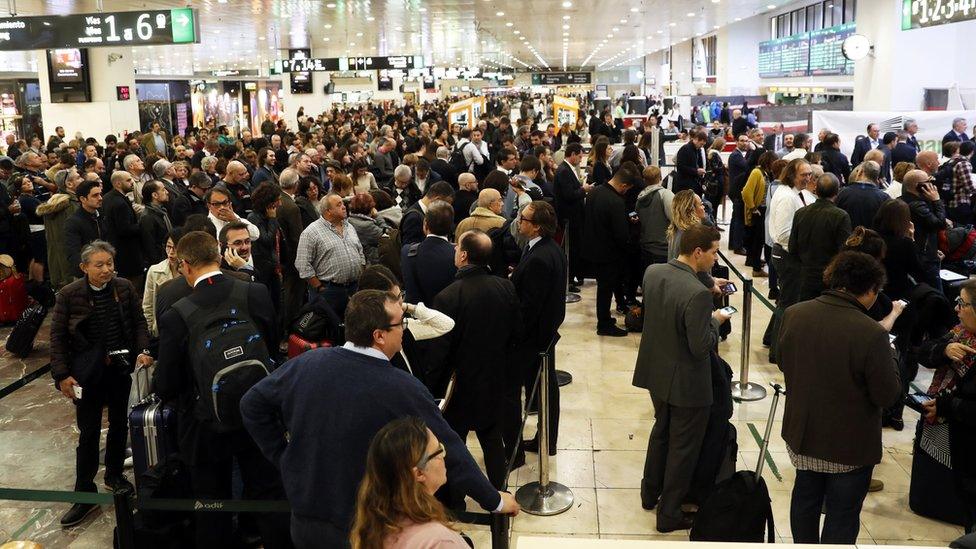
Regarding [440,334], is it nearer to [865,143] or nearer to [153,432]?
[153,432]

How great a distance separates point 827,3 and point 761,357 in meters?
23.3

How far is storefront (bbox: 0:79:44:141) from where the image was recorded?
2880cm

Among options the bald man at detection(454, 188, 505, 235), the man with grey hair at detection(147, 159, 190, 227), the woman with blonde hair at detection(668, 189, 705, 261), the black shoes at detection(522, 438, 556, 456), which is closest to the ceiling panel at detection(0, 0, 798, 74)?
the man with grey hair at detection(147, 159, 190, 227)

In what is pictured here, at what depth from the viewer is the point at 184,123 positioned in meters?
39.9

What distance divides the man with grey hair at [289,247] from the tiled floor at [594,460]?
2.02m

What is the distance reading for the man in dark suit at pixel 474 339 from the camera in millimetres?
4277

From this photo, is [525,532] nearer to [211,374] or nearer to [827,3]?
[211,374]

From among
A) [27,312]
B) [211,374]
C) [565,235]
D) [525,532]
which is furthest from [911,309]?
[27,312]

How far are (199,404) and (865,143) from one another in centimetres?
1182

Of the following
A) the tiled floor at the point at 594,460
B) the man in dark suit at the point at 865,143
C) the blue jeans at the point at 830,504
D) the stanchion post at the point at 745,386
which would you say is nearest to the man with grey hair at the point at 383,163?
the tiled floor at the point at 594,460

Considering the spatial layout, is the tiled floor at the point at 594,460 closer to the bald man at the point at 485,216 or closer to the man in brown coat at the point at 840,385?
the man in brown coat at the point at 840,385

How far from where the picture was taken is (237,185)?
336 inches

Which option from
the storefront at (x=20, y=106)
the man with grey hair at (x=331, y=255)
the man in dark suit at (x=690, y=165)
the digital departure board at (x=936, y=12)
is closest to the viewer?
the man with grey hair at (x=331, y=255)

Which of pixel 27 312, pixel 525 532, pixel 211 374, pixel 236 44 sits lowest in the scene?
pixel 525 532
